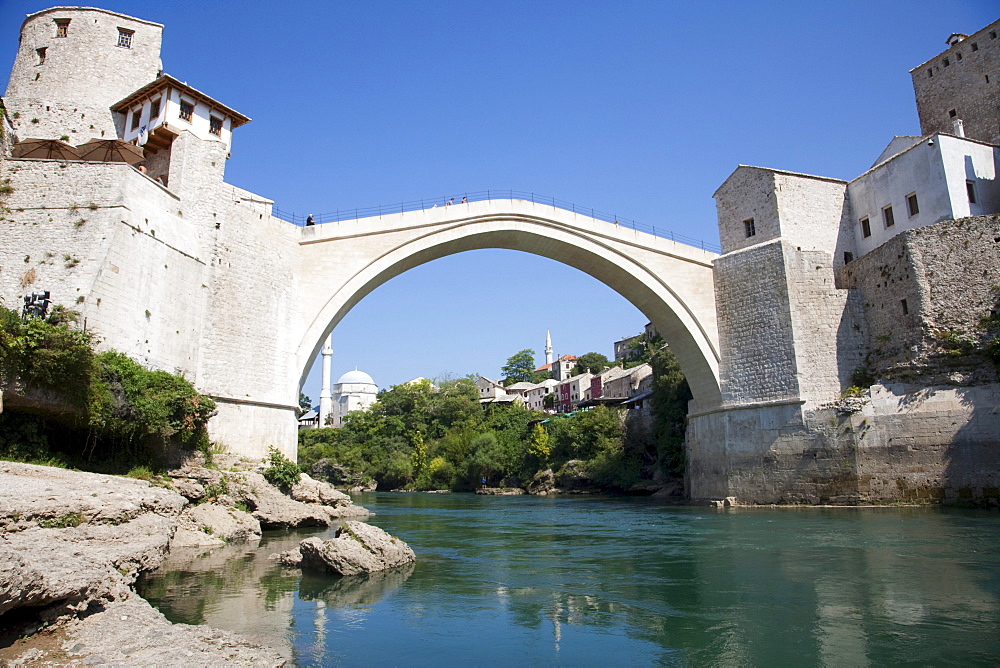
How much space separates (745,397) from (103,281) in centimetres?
1451

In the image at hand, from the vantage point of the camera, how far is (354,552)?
24.0ft

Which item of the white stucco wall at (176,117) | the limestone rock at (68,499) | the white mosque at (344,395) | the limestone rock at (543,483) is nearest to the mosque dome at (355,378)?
the white mosque at (344,395)

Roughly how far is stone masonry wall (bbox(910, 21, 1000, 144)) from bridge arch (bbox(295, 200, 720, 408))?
9556 mm

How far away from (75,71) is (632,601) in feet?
57.3

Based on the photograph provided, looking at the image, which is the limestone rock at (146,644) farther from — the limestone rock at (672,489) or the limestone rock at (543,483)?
the limestone rock at (543,483)

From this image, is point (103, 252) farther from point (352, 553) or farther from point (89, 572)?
point (89, 572)

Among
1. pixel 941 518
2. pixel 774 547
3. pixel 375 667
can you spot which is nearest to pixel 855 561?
pixel 774 547

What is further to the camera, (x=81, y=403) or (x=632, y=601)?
(x=81, y=403)

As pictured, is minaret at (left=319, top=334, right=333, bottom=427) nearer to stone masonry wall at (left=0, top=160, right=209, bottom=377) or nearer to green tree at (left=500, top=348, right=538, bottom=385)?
green tree at (left=500, top=348, right=538, bottom=385)

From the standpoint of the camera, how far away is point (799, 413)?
15.8 metres

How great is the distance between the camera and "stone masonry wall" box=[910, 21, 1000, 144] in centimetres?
1953

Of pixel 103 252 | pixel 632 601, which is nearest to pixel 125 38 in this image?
pixel 103 252

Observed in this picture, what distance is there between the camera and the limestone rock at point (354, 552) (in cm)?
720

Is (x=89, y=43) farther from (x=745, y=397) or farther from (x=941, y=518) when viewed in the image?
(x=941, y=518)
